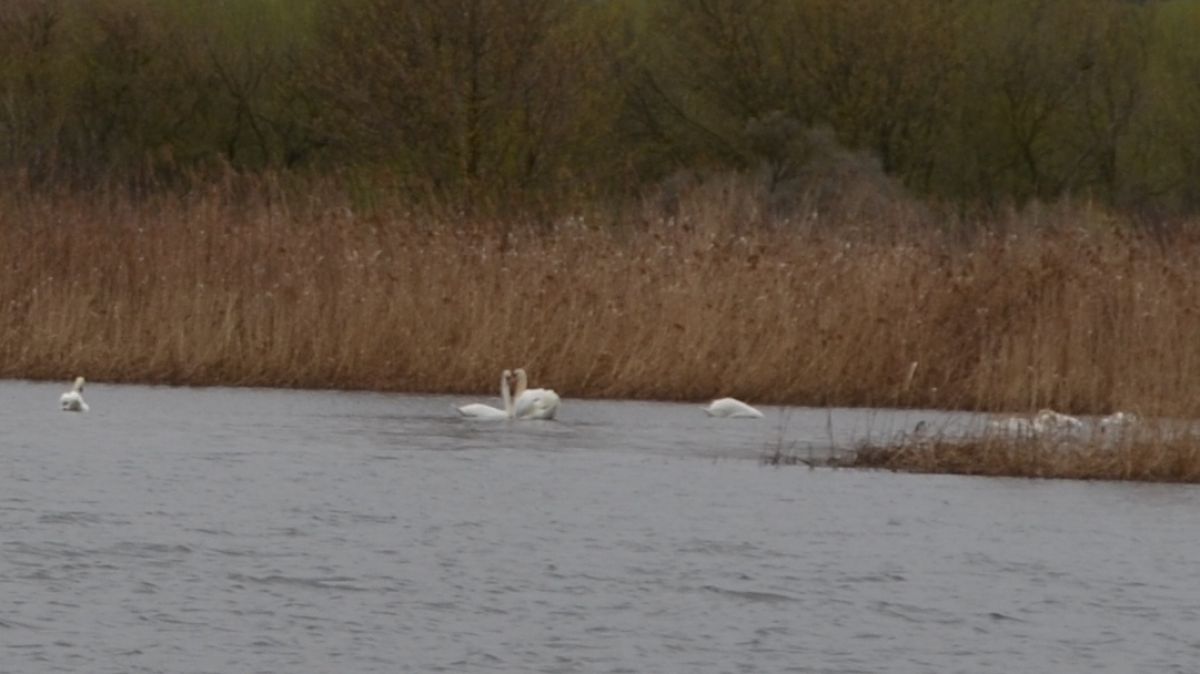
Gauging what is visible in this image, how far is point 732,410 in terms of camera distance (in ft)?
54.3

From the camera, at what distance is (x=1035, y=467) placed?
13.4m

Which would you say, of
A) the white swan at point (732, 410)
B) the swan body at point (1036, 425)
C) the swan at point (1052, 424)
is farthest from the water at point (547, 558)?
the white swan at point (732, 410)

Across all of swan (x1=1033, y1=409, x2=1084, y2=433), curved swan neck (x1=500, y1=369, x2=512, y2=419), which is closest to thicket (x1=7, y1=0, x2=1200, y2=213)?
curved swan neck (x1=500, y1=369, x2=512, y2=419)

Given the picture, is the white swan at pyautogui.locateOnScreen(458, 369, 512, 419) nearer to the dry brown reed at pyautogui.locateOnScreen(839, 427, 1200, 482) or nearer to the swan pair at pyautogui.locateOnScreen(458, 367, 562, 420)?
the swan pair at pyautogui.locateOnScreen(458, 367, 562, 420)

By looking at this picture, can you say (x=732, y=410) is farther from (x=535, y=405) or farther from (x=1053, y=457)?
(x=1053, y=457)

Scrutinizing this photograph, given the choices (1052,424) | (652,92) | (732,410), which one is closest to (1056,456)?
(1052,424)

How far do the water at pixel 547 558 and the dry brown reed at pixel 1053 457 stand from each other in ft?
0.73

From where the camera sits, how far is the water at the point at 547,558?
8.36 metres

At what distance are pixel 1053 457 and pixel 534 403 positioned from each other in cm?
391

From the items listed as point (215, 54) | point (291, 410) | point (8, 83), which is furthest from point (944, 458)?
point (215, 54)

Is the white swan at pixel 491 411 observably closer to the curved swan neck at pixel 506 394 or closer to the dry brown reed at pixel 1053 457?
the curved swan neck at pixel 506 394

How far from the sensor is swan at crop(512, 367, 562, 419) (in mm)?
15961

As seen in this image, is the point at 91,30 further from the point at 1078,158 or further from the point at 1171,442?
the point at 1171,442

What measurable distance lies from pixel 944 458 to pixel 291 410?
4.87 metres
